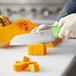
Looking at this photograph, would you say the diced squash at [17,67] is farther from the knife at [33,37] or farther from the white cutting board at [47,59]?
the knife at [33,37]

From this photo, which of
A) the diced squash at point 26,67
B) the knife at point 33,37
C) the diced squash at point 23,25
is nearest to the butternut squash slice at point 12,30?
the diced squash at point 23,25

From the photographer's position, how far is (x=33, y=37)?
2.86 ft

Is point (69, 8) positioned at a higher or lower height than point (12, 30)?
higher

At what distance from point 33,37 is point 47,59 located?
0.39 feet

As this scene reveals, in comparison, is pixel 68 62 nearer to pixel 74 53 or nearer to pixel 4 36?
pixel 74 53

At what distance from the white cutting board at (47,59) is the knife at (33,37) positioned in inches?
2.7

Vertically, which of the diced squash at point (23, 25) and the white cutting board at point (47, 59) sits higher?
the diced squash at point (23, 25)

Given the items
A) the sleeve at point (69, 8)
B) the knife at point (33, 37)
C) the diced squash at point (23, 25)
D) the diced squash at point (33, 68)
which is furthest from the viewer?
the sleeve at point (69, 8)

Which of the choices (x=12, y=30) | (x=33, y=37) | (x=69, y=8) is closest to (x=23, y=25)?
(x=12, y=30)

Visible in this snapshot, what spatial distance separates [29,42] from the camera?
877 millimetres

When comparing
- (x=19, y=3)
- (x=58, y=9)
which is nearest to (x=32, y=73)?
(x=58, y=9)

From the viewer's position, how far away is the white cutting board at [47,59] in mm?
680

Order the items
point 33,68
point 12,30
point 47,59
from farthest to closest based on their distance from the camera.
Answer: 1. point 12,30
2. point 47,59
3. point 33,68

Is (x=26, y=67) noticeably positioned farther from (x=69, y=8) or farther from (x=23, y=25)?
(x=69, y=8)
